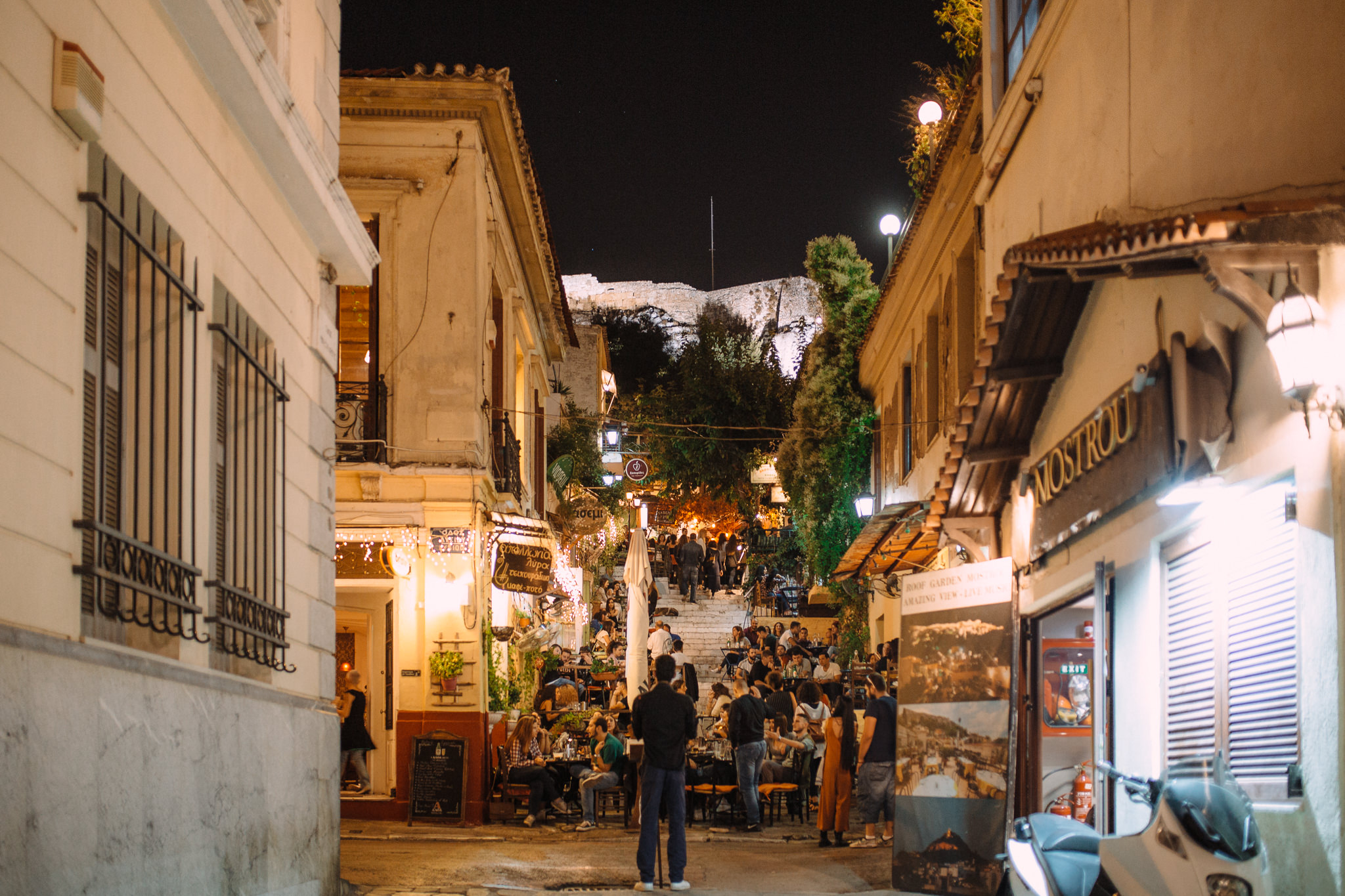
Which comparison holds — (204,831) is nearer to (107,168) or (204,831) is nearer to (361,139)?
(107,168)

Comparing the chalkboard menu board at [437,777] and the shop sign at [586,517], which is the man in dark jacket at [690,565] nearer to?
the shop sign at [586,517]

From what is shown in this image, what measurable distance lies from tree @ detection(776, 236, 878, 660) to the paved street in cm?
1016

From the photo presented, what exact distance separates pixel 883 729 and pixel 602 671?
42.0 ft

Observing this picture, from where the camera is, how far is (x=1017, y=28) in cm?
1216

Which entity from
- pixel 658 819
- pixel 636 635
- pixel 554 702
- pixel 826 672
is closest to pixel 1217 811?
pixel 658 819

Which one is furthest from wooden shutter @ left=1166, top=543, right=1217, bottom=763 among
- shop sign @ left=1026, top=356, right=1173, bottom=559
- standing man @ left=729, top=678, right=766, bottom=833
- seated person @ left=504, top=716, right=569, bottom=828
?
seated person @ left=504, top=716, right=569, bottom=828

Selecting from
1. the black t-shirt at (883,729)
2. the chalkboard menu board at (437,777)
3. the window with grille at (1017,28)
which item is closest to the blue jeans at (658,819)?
the black t-shirt at (883,729)

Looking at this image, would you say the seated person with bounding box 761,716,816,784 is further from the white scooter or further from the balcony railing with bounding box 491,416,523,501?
the white scooter

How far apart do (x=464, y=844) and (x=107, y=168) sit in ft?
32.2

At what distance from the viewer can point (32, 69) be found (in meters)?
5.34

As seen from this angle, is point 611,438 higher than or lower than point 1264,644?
higher

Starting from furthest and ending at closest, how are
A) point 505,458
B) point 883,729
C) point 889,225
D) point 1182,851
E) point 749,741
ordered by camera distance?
1. point 889,225
2. point 505,458
3. point 749,741
4. point 883,729
5. point 1182,851

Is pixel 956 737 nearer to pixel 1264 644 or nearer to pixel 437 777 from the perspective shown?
pixel 1264 644

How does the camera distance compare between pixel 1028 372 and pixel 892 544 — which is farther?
pixel 892 544
